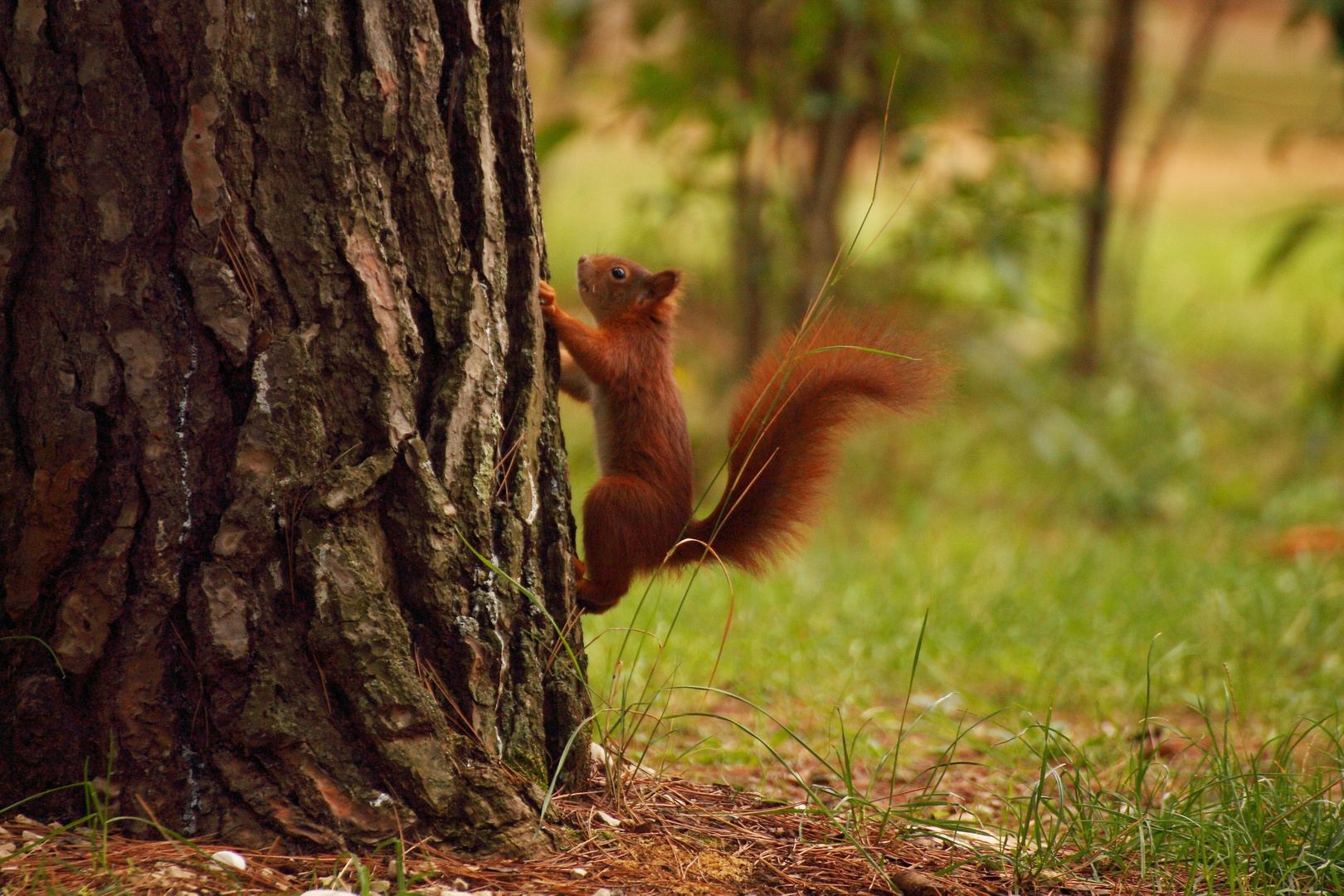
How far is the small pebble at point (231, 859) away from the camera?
4.87ft

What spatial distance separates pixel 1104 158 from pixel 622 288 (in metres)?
4.73

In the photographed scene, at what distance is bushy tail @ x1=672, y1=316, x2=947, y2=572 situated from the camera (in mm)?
2064

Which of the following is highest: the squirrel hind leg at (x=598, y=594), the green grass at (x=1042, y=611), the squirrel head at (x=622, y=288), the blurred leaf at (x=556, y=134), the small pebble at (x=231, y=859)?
the blurred leaf at (x=556, y=134)

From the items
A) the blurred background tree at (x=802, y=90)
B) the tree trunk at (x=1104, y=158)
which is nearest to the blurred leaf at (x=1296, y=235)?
the blurred background tree at (x=802, y=90)

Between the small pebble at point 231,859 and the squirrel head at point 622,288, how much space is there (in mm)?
1544

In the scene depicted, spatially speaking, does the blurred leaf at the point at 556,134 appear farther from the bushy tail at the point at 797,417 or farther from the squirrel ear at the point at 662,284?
the bushy tail at the point at 797,417

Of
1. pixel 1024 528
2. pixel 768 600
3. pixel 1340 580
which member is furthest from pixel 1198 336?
pixel 768 600

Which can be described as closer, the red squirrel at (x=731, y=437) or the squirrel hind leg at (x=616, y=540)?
the red squirrel at (x=731, y=437)

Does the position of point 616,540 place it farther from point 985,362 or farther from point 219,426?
point 985,362

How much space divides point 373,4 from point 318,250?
0.35 m

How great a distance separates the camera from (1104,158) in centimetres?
654

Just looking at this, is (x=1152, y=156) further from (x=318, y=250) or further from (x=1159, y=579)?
(x=318, y=250)

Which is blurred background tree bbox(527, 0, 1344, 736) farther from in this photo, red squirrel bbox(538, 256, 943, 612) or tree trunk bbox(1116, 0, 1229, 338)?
red squirrel bbox(538, 256, 943, 612)

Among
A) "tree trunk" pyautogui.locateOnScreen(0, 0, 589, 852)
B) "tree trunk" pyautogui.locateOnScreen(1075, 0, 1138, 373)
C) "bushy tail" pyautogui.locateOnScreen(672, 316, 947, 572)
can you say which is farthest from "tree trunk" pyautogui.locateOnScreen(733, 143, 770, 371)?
"tree trunk" pyautogui.locateOnScreen(0, 0, 589, 852)
